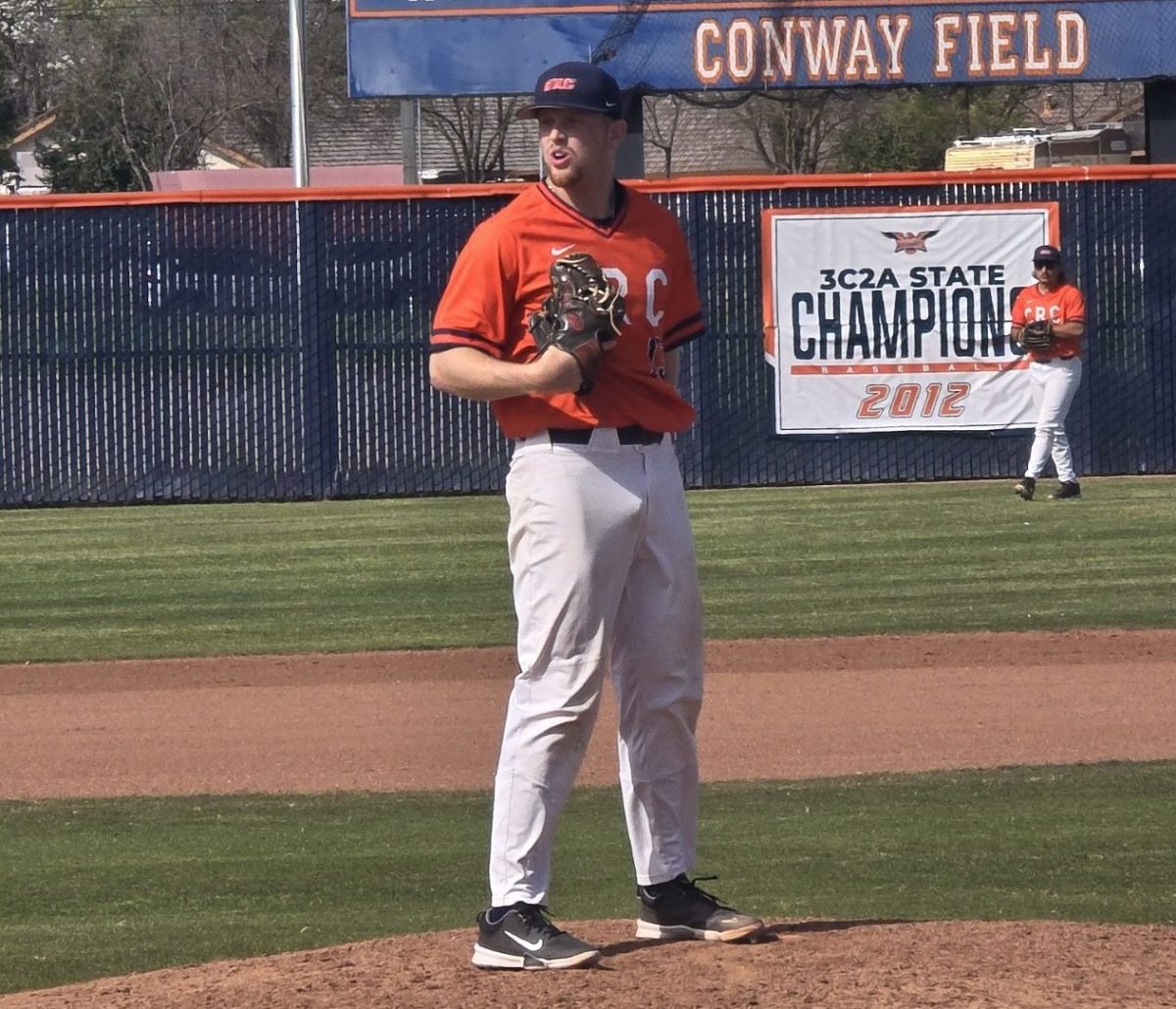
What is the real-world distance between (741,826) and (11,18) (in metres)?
46.4

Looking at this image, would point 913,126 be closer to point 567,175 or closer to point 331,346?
point 331,346

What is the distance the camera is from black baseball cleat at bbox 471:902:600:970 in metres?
4.22

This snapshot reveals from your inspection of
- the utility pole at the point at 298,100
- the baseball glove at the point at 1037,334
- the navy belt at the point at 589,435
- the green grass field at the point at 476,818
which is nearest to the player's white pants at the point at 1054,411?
the baseball glove at the point at 1037,334

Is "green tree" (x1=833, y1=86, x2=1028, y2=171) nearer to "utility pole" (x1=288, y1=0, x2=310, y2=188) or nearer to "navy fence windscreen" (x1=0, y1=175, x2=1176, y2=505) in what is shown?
"utility pole" (x1=288, y1=0, x2=310, y2=188)

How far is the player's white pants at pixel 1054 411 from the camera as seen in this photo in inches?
596

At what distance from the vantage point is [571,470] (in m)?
4.15

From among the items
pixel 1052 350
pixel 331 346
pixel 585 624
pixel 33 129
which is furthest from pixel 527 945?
pixel 33 129

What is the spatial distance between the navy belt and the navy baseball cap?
2.23 feet

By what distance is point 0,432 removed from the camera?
17.0m

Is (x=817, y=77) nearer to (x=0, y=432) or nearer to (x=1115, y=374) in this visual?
(x=1115, y=374)

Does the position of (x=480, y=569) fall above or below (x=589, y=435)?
below

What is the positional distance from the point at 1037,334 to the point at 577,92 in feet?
37.8

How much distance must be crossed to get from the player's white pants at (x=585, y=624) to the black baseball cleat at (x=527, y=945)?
42 mm

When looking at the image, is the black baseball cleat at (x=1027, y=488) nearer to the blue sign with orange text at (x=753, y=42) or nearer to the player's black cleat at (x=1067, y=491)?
the player's black cleat at (x=1067, y=491)
